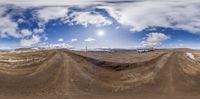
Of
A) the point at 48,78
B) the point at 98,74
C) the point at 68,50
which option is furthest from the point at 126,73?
the point at 68,50

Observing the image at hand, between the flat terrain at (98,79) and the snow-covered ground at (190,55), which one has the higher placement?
the snow-covered ground at (190,55)

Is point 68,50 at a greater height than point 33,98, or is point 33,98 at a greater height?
point 68,50

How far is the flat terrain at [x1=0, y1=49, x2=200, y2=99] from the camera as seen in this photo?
42.0 m

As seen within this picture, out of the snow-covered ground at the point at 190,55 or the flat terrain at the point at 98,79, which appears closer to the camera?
the flat terrain at the point at 98,79

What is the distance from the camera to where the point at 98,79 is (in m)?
46.3

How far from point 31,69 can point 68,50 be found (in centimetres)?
1306

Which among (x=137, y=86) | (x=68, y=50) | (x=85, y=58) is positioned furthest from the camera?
(x=68, y=50)

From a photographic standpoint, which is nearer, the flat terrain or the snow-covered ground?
the flat terrain

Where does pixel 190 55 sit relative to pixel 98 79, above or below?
above

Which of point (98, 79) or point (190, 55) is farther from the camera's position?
point (190, 55)

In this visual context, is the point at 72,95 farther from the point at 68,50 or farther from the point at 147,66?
the point at 68,50

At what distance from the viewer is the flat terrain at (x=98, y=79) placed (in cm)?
4203

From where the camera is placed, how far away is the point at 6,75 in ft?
157

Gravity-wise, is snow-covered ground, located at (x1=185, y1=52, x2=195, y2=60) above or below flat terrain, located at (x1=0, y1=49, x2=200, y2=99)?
above
